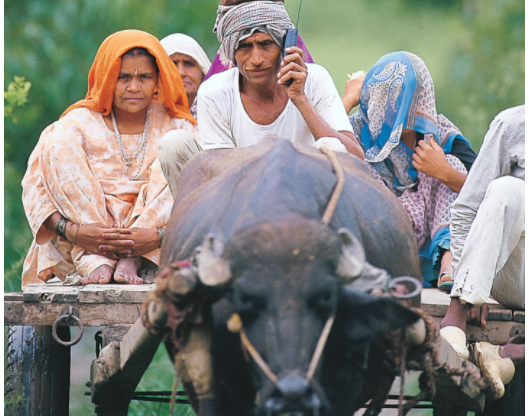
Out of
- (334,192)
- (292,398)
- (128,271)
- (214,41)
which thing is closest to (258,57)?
(128,271)

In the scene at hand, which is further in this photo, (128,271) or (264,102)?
(128,271)

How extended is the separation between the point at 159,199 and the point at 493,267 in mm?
1951

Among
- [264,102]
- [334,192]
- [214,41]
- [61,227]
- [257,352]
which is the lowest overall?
[257,352]

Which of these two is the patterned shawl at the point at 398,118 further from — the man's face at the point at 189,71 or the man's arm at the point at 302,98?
the man's face at the point at 189,71

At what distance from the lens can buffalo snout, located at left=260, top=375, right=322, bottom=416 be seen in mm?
1980

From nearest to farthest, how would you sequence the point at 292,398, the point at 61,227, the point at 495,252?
1. the point at 292,398
2. the point at 495,252
3. the point at 61,227

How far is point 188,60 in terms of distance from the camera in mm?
6387

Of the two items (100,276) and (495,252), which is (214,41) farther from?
(495,252)

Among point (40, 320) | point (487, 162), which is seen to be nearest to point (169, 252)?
point (40, 320)

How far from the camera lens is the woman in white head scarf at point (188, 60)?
20.7 ft

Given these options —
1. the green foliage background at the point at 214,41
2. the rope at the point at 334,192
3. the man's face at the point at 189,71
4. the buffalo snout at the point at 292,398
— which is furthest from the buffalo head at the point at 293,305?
the green foliage background at the point at 214,41

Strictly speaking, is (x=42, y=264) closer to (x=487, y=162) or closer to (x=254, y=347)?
(x=487, y=162)

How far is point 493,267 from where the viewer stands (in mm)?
3760

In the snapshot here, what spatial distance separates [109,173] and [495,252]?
2.37 m
